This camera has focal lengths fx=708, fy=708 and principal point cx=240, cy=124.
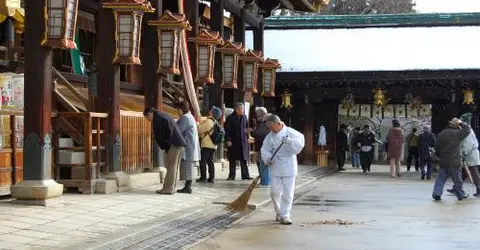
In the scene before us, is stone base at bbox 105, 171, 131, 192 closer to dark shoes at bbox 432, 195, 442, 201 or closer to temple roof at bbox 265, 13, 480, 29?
dark shoes at bbox 432, 195, 442, 201

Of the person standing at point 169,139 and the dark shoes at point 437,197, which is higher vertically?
the person standing at point 169,139

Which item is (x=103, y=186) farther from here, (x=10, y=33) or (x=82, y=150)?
(x=10, y=33)

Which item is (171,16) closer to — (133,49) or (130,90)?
(133,49)

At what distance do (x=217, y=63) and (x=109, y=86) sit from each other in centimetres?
749

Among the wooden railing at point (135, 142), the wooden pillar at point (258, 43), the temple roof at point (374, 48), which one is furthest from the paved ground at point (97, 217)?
the temple roof at point (374, 48)

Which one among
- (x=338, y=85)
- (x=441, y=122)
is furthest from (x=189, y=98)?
(x=441, y=122)

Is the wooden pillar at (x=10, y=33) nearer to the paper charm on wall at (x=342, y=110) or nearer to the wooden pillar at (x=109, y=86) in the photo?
the wooden pillar at (x=109, y=86)

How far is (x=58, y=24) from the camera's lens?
10641 millimetres

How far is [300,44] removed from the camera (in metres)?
28.9

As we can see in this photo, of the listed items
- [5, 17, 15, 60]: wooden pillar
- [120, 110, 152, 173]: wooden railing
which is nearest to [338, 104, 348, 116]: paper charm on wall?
[120, 110, 152, 173]: wooden railing

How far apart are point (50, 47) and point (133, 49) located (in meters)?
2.70

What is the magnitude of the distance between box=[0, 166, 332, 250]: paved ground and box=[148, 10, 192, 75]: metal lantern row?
115 inches

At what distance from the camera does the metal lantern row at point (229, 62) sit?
1972cm

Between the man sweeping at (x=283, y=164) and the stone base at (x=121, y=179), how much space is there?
3.64 metres
